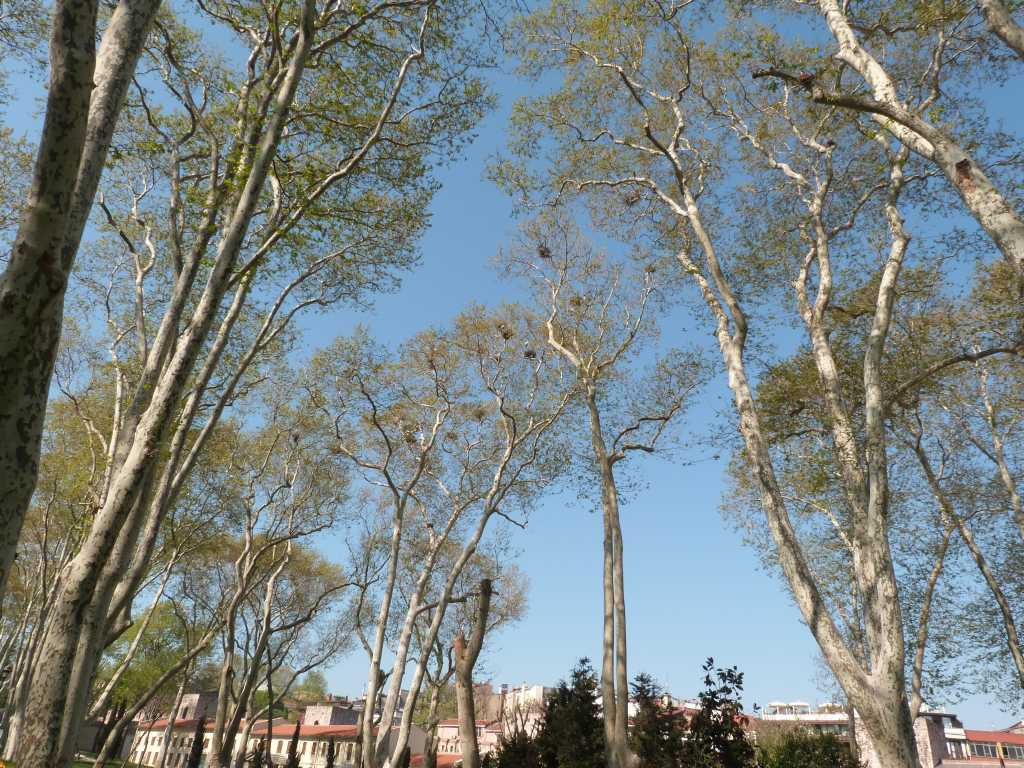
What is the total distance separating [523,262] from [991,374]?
499 inches

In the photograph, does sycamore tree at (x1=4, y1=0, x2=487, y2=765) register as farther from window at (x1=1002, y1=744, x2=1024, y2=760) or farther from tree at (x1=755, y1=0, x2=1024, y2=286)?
window at (x1=1002, y1=744, x2=1024, y2=760)

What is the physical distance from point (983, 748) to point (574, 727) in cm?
5632

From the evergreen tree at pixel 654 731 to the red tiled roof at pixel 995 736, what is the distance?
54.1 metres

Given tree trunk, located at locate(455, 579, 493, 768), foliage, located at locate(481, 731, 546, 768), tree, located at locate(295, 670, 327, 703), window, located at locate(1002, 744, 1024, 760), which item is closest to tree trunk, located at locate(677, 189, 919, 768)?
tree trunk, located at locate(455, 579, 493, 768)

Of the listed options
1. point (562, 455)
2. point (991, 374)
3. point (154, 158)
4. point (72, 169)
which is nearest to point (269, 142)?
point (72, 169)

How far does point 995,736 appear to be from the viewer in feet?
164

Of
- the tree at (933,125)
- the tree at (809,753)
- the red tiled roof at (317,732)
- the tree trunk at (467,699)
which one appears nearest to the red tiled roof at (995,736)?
the red tiled roof at (317,732)

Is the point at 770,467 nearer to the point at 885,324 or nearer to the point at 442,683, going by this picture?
the point at 885,324

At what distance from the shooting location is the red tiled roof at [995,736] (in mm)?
49438

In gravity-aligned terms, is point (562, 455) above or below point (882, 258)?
below

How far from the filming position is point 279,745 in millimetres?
54281

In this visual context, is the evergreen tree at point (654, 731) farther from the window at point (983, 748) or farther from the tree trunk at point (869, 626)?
the window at point (983, 748)

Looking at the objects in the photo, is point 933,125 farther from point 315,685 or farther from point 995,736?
point 315,685

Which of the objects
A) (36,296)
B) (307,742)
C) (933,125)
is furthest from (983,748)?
(36,296)
